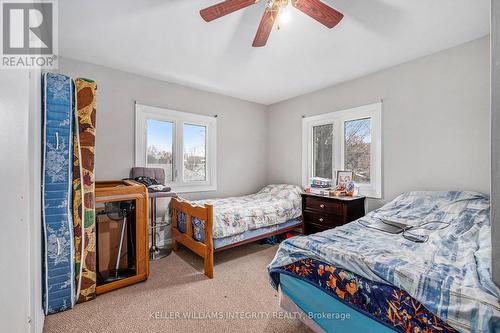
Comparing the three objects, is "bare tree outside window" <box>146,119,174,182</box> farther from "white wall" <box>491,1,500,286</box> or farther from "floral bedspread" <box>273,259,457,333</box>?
"white wall" <box>491,1,500,286</box>

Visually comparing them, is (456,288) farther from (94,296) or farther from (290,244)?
(94,296)

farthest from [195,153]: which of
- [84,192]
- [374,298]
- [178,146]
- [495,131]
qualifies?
[495,131]

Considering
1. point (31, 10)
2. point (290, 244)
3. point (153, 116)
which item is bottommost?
point (290, 244)

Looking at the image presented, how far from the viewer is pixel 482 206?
6.32ft

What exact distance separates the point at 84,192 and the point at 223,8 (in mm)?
1783

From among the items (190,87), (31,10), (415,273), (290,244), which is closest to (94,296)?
(290,244)

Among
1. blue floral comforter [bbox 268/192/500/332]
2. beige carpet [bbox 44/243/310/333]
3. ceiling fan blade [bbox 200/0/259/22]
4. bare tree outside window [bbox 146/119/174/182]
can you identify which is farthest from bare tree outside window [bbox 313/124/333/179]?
ceiling fan blade [bbox 200/0/259/22]

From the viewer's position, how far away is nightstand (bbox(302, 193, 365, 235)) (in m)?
2.77

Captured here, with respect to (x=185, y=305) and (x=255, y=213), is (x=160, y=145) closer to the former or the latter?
(x=255, y=213)

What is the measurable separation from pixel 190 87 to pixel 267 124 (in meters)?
1.72

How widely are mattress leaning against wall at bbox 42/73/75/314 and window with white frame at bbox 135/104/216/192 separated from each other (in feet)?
4.14

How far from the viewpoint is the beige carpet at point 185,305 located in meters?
1.62

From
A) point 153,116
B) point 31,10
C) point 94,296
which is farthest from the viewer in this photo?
point 153,116

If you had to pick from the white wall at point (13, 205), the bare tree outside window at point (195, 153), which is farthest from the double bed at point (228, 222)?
the white wall at point (13, 205)
